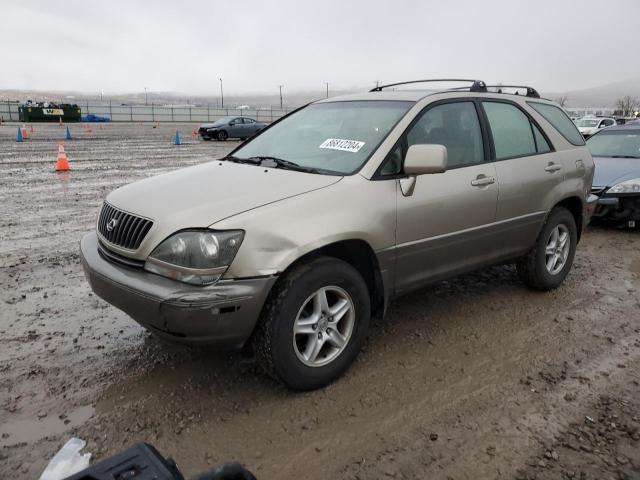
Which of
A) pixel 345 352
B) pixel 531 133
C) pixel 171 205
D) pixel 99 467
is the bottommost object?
pixel 345 352

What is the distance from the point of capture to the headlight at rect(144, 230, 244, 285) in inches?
108

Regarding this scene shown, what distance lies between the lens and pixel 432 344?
3.81 m

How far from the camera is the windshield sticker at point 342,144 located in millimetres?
3555

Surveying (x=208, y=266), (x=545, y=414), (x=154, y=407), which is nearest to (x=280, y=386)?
(x=154, y=407)

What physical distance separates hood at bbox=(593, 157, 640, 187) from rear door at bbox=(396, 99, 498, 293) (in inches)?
170

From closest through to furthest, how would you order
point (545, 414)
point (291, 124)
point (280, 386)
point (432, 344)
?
1. point (545, 414)
2. point (280, 386)
3. point (432, 344)
4. point (291, 124)

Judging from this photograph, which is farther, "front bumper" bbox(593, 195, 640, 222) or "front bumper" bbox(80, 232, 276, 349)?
"front bumper" bbox(593, 195, 640, 222)

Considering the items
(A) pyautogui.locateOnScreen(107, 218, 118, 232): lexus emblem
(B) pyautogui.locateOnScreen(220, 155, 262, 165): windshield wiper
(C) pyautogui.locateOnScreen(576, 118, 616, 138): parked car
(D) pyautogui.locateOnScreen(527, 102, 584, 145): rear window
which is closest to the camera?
(A) pyautogui.locateOnScreen(107, 218, 118, 232): lexus emblem

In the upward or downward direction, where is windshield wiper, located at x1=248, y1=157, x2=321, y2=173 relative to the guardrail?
downward

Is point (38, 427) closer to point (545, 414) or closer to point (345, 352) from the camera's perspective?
point (345, 352)

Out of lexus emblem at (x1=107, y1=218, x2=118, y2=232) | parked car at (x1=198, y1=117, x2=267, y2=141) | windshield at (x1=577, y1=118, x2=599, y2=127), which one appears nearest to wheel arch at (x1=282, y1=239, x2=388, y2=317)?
lexus emblem at (x1=107, y1=218, x2=118, y2=232)

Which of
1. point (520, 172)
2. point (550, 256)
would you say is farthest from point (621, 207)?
point (520, 172)

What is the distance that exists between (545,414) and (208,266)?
2052mm

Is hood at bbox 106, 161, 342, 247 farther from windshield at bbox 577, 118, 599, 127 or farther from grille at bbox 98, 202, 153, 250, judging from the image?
windshield at bbox 577, 118, 599, 127
